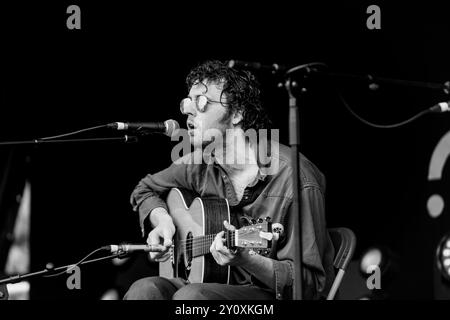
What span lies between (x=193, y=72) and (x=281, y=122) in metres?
1.13

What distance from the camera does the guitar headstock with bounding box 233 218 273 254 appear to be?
8.89 feet

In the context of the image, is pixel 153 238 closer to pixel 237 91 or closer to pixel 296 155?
pixel 237 91

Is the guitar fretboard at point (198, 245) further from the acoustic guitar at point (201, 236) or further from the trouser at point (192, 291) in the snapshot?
the trouser at point (192, 291)

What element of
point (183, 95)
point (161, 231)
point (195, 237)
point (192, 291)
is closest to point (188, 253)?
point (195, 237)

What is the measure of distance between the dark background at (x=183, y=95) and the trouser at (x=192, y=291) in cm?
160

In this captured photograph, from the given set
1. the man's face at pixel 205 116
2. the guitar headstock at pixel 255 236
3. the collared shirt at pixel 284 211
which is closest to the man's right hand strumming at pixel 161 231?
the collared shirt at pixel 284 211

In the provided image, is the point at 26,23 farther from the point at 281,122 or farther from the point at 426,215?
the point at 426,215

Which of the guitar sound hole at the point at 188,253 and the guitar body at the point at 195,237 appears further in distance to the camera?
the guitar sound hole at the point at 188,253

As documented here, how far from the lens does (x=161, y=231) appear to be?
3.46 meters

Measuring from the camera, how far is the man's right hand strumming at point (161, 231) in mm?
3418

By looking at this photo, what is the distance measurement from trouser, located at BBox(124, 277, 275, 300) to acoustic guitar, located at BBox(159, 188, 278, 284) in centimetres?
15

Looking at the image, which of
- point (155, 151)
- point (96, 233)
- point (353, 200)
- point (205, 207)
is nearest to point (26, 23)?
point (155, 151)

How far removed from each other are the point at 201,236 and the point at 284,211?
41 centimetres

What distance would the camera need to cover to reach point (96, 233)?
4.73m
